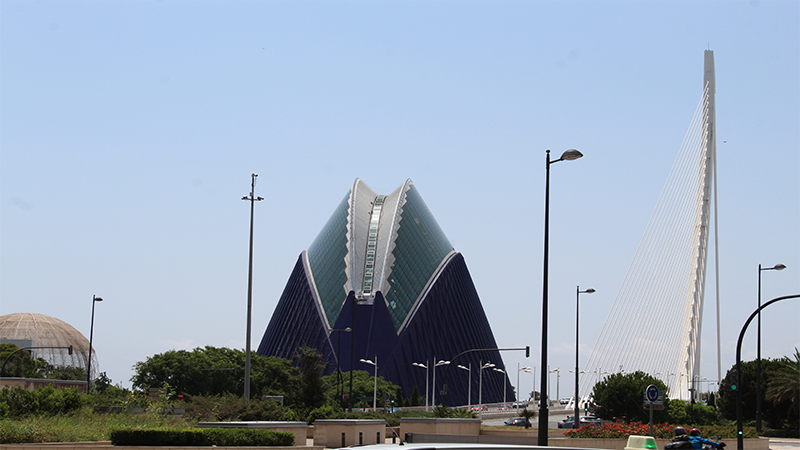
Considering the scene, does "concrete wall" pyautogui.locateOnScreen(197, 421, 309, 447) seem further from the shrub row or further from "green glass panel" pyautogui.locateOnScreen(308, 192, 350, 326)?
"green glass panel" pyautogui.locateOnScreen(308, 192, 350, 326)

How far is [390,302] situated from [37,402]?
227ft

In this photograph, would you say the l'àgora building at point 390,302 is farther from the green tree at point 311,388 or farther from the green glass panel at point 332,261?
the green tree at point 311,388

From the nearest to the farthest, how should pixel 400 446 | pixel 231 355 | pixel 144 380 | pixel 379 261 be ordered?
pixel 400 446
pixel 144 380
pixel 231 355
pixel 379 261

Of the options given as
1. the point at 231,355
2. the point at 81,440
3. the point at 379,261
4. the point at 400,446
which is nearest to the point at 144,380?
the point at 231,355

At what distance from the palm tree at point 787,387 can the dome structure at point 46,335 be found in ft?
302

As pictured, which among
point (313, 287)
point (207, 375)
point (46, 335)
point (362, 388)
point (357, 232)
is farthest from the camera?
point (46, 335)

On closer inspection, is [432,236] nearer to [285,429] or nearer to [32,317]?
[32,317]

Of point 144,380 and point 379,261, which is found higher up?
point 379,261

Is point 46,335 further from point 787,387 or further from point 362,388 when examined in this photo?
point 787,387

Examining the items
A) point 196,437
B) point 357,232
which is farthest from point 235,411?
point 357,232

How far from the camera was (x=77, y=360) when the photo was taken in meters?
120

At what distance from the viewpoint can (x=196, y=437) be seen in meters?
20.4

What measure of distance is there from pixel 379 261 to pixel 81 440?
7879 centimetres

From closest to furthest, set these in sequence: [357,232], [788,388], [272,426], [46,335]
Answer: [272,426] → [788,388] → [357,232] → [46,335]
